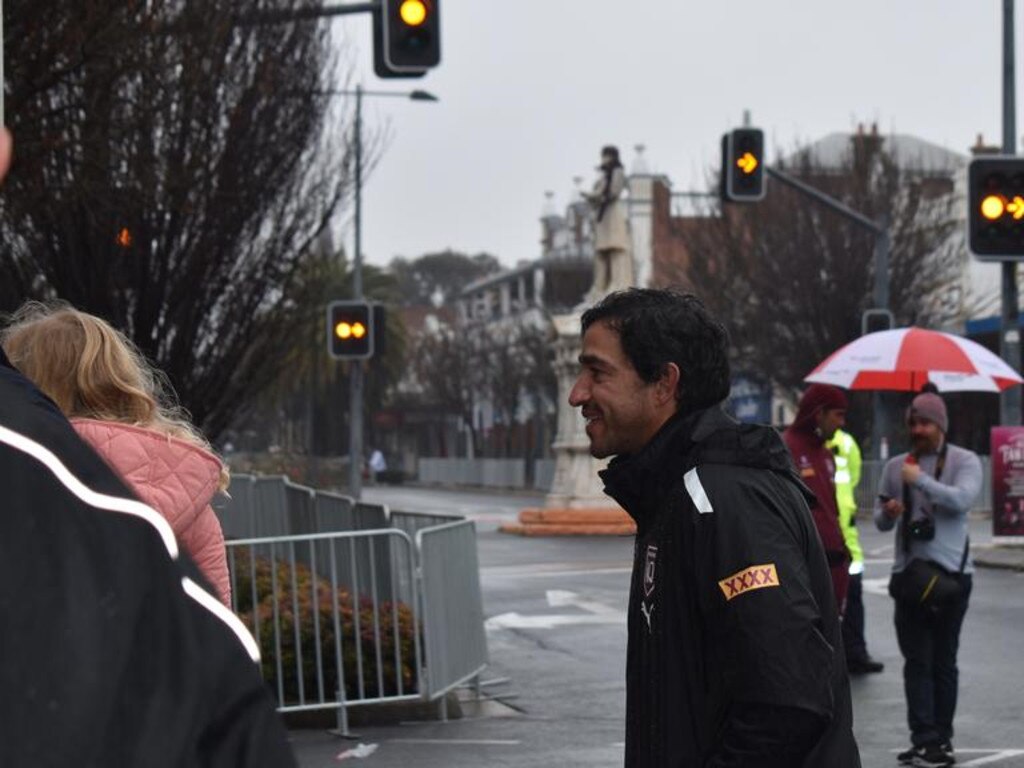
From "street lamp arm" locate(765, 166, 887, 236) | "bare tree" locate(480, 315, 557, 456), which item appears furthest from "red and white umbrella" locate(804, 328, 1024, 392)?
"bare tree" locate(480, 315, 557, 456)

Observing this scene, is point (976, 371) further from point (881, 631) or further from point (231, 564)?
point (231, 564)

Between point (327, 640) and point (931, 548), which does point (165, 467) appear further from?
point (327, 640)

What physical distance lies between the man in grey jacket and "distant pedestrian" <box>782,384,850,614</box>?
39.7 inches

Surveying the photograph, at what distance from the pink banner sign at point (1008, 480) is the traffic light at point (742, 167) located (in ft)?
12.7

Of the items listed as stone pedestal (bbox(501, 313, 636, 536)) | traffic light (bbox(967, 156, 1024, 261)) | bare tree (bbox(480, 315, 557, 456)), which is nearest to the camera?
traffic light (bbox(967, 156, 1024, 261))

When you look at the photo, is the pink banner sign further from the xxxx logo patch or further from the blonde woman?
the xxxx logo patch

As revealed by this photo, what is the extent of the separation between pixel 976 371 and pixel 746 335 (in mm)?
31795

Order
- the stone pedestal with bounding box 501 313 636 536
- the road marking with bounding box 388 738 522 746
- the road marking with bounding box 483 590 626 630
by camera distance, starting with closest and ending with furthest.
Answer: the road marking with bounding box 388 738 522 746 < the road marking with bounding box 483 590 626 630 < the stone pedestal with bounding box 501 313 636 536

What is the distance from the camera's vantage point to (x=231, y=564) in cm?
1119

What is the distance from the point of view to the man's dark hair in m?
3.71

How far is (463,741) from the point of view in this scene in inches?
405

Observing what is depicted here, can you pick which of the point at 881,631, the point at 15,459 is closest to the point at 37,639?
the point at 15,459

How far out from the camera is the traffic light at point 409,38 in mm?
13758

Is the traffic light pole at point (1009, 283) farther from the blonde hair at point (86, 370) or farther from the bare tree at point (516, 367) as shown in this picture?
the bare tree at point (516, 367)
